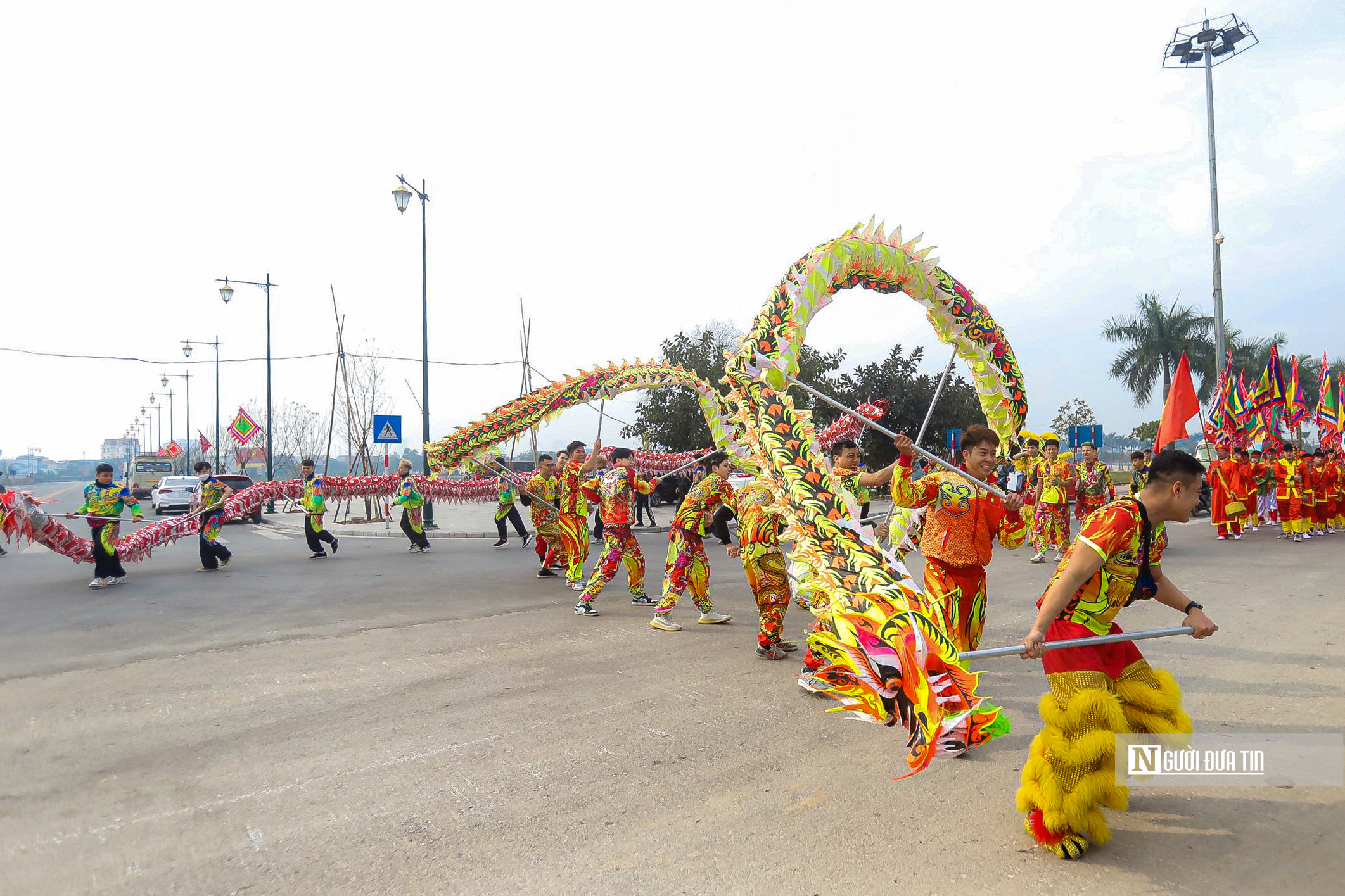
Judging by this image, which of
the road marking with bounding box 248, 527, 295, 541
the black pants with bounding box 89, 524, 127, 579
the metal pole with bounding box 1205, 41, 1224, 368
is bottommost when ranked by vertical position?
the road marking with bounding box 248, 527, 295, 541

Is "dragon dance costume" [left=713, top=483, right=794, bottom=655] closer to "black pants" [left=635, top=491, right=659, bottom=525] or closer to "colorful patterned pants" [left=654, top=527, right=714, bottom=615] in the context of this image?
"colorful patterned pants" [left=654, top=527, right=714, bottom=615]

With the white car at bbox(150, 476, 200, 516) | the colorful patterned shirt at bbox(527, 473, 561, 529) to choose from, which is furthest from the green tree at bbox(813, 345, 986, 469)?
the white car at bbox(150, 476, 200, 516)

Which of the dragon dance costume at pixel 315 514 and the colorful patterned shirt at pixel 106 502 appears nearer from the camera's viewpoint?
the colorful patterned shirt at pixel 106 502

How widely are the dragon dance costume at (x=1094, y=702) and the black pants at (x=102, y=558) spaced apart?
1140cm

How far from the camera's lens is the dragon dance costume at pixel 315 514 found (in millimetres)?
12953

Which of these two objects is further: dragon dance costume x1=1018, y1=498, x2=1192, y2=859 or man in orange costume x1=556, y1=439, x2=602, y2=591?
man in orange costume x1=556, y1=439, x2=602, y2=591

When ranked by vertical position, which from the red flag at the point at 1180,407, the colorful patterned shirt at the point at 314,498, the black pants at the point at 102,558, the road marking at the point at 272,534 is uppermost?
the red flag at the point at 1180,407

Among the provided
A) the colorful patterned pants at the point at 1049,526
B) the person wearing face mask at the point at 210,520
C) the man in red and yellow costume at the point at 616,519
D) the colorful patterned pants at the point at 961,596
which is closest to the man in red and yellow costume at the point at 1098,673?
the colorful patterned pants at the point at 961,596

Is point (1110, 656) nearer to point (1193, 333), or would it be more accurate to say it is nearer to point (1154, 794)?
point (1154, 794)

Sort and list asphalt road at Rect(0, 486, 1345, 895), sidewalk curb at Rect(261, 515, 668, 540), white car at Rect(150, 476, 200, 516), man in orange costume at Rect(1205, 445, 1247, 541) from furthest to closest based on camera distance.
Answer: white car at Rect(150, 476, 200, 516)
sidewalk curb at Rect(261, 515, 668, 540)
man in orange costume at Rect(1205, 445, 1247, 541)
asphalt road at Rect(0, 486, 1345, 895)

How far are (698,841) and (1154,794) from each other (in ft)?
6.92

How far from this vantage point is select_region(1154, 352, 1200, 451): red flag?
47.3ft

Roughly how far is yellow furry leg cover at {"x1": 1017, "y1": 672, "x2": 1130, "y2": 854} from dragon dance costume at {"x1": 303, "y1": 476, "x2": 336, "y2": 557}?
12.3 m

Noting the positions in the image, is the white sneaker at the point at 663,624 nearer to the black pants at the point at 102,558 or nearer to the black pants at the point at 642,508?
the black pants at the point at 102,558
